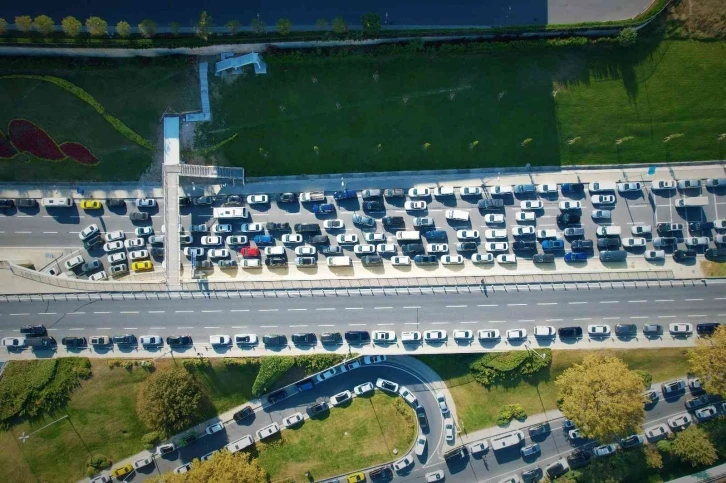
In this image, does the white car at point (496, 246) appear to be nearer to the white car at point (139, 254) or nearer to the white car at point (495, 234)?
the white car at point (495, 234)

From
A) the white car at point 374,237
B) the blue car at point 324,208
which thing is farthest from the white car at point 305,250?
the white car at point 374,237

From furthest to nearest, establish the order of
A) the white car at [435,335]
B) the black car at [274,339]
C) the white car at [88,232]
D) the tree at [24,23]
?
the white car at [88,232]
the black car at [274,339]
the white car at [435,335]
the tree at [24,23]

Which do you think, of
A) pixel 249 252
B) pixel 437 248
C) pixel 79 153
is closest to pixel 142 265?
pixel 249 252

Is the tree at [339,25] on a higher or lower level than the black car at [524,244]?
higher

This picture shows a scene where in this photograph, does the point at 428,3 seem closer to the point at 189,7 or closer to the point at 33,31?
the point at 189,7

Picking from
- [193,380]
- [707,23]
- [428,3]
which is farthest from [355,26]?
[193,380]

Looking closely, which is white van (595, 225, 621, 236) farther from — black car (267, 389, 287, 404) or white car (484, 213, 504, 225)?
black car (267, 389, 287, 404)

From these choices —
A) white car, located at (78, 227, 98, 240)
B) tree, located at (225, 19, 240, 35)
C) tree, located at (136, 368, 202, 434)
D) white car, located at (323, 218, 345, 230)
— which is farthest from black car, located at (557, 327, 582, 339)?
white car, located at (78, 227, 98, 240)

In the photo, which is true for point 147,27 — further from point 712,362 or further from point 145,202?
point 712,362
